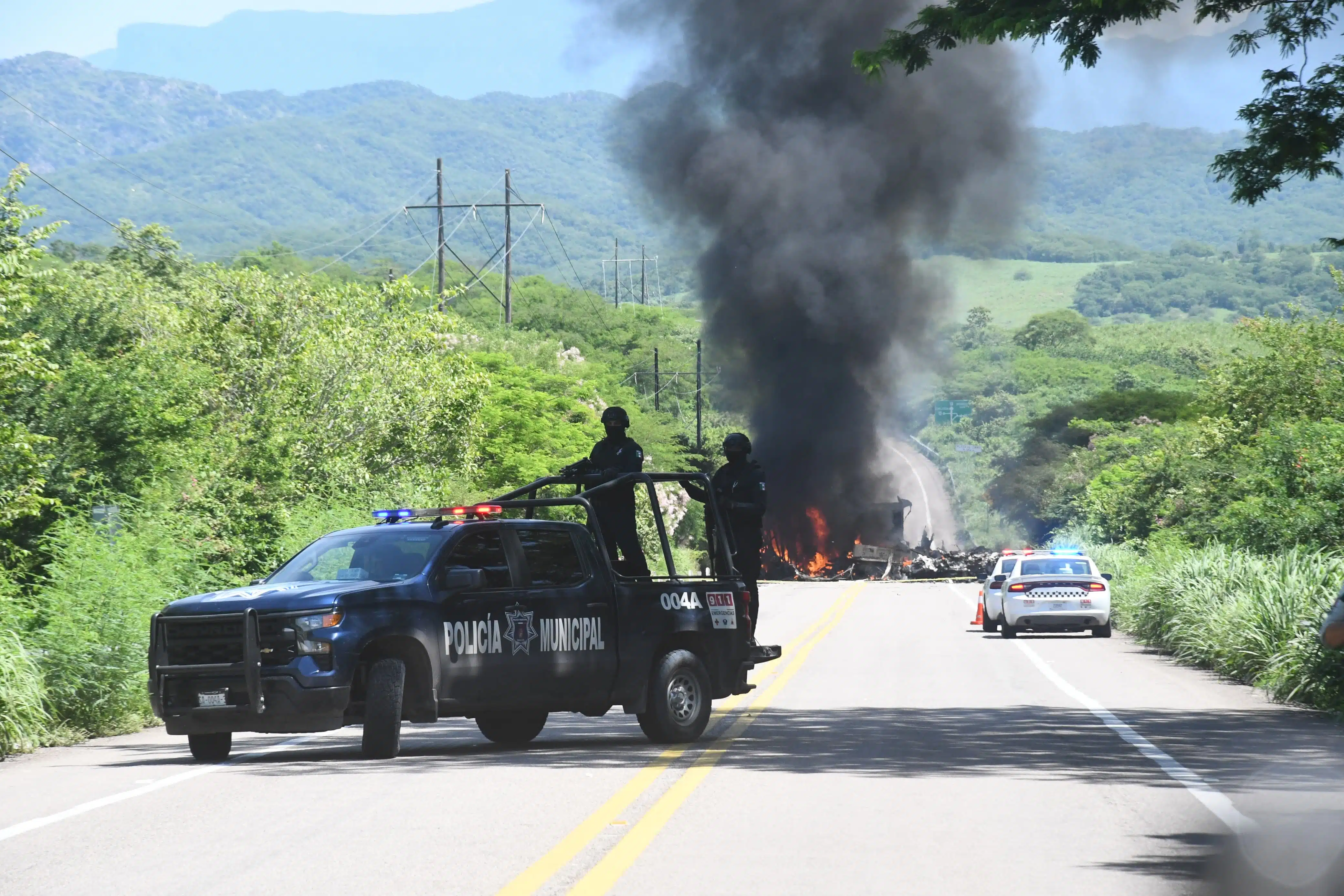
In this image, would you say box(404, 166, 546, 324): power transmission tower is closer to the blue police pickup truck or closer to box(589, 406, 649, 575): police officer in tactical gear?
box(589, 406, 649, 575): police officer in tactical gear

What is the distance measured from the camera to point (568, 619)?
1199 centimetres

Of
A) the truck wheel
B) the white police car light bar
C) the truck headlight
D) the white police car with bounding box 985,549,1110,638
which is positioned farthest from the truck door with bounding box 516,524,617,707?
the white police car with bounding box 985,549,1110,638

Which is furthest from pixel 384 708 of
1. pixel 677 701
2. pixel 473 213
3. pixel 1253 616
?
pixel 473 213

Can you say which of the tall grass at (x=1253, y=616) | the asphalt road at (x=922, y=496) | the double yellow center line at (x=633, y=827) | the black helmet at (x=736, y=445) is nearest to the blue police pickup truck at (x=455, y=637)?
the double yellow center line at (x=633, y=827)

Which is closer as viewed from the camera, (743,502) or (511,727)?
(511,727)

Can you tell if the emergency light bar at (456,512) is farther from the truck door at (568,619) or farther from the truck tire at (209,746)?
the truck tire at (209,746)

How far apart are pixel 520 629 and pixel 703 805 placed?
292cm

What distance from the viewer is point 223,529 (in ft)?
79.6

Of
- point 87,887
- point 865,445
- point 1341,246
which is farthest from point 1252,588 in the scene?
point 865,445

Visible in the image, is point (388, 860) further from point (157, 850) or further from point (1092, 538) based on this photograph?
point (1092, 538)

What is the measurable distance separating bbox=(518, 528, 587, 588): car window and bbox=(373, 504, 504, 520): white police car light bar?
31 cm

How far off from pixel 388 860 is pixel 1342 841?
13.4 feet

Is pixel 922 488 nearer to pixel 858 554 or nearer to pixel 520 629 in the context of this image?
pixel 858 554

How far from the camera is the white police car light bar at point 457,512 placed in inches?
477
